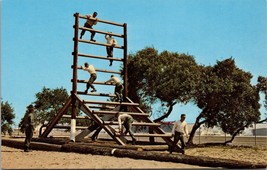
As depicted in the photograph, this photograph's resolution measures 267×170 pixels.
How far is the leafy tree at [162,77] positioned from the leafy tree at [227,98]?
104 centimetres

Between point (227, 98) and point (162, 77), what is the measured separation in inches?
204

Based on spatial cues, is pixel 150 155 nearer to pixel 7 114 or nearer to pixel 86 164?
pixel 86 164

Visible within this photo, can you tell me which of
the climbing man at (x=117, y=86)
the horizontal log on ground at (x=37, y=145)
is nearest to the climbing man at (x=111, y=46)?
the climbing man at (x=117, y=86)

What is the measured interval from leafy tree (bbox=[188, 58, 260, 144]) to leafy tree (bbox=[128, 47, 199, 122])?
104 cm

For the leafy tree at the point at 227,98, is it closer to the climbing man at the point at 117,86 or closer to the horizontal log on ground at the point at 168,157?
the climbing man at the point at 117,86

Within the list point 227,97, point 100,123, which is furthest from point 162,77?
point 100,123

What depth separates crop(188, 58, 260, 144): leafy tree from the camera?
27531 mm

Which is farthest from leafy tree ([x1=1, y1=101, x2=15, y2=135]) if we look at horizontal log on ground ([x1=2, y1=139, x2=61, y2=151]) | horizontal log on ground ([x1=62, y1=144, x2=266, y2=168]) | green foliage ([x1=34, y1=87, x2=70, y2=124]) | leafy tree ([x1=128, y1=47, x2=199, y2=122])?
horizontal log on ground ([x1=62, y1=144, x2=266, y2=168])

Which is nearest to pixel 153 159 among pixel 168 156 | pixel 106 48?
pixel 168 156

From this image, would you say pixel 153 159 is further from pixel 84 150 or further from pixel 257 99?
pixel 257 99

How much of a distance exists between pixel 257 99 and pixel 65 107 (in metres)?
18.9

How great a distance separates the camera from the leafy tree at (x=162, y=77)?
2745cm

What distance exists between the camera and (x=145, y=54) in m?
28.8

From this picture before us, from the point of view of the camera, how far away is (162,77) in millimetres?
27828
